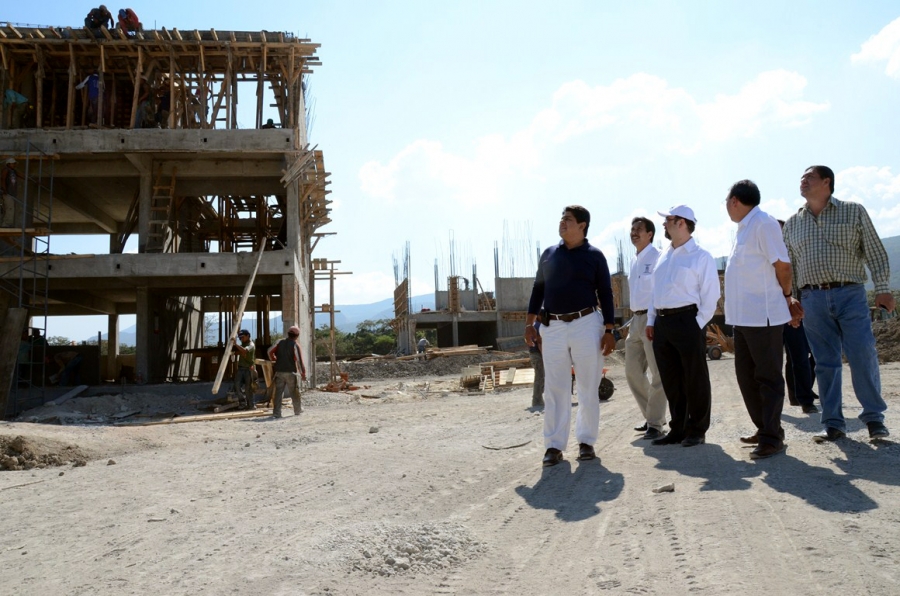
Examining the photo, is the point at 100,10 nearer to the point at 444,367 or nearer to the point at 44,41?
the point at 44,41

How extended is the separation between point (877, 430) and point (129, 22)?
17.6m

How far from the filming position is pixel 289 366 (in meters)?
12.4

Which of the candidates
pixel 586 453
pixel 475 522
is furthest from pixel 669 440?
pixel 475 522

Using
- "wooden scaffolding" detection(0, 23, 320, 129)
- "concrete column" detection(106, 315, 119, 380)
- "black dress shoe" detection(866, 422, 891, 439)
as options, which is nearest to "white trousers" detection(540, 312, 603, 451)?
"black dress shoe" detection(866, 422, 891, 439)

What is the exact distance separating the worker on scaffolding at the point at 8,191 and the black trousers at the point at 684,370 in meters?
15.7

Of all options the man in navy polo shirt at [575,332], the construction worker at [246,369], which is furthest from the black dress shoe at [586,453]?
the construction worker at [246,369]

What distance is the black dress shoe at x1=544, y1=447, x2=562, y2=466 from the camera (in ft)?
15.3

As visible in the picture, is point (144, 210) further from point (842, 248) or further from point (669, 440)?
point (842, 248)

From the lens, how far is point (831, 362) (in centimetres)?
465

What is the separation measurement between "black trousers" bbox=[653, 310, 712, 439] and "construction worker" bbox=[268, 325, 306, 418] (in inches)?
326

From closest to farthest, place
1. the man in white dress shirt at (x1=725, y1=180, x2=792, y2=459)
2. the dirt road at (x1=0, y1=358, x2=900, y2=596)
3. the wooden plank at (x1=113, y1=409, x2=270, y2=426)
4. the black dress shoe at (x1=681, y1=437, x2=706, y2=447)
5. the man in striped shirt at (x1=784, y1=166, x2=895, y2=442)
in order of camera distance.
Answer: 1. the dirt road at (x1=0, y1=358, x2=900, y2=596)
2. the man in white dress shirt at (x1=725, y1=180, x2=792, y2=459)
3. the man in striped shirt at (x1=784, y1=166, x2=895, y2=442)
4. the black dress shoe at (x1=681, y1=437, x2=706, y2=447)
5. the wooden plank at (x1=113, y1=409, x2=270, y2=426)

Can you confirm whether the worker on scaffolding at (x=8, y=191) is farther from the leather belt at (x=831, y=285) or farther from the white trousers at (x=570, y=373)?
the leather belt at (x=831, y=285)

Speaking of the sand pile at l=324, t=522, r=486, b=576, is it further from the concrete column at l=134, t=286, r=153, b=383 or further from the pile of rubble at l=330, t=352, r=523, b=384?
the pile of rubble at l=330, t=352, r=523, b=384

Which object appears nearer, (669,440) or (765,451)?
(765,451)
